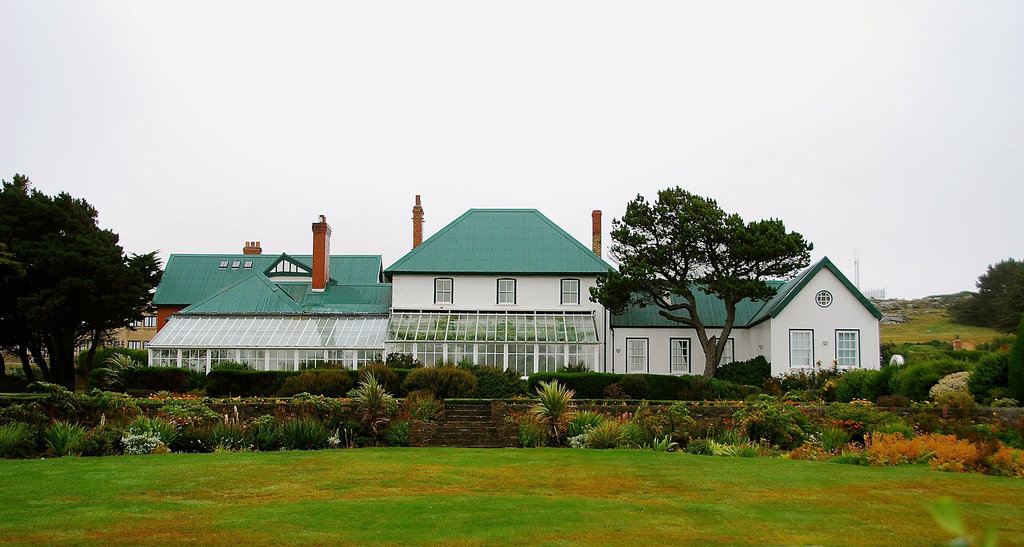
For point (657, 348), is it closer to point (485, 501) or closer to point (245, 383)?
point (245, 383)

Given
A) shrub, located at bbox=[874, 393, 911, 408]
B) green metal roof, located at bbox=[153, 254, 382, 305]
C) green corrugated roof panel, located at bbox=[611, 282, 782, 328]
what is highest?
green metal roof, located at bbox=[153, 254, 382, 305]

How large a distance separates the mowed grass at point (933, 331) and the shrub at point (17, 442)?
2120 inches

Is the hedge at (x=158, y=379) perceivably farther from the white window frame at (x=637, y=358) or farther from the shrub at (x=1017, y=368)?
the shrub at (x=1017, y=368)

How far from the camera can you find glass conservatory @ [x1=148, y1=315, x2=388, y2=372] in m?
32.4

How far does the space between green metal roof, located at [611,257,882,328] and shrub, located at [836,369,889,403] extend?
599 centimetres

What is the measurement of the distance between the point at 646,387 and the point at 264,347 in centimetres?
1526

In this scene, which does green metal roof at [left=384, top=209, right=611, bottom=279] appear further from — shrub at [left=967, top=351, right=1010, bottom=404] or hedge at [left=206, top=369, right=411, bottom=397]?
shrub at [left=967, top=351, right=1010, bottom=404]

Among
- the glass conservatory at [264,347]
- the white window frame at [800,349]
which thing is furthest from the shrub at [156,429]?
the white window frame at [800,349]

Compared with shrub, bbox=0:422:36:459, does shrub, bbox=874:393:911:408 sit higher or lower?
higher

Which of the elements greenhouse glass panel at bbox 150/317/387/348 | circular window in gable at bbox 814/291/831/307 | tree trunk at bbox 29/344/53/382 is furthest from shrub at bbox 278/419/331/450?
tree trunk at bbox 29/344/53/382

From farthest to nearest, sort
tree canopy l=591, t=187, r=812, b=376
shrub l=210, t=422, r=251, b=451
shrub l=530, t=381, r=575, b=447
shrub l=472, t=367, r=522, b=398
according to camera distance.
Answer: tree canopy l=591, t=187, r=812, b=376, shrub l=472, t=367, r=522, b=398, shrub l=530, t=381, r=575, b=447, shrub l=210, t=422, r=251, b=451

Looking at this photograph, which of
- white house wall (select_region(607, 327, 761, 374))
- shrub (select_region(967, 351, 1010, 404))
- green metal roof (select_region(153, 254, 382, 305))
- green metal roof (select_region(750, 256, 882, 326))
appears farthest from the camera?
green metal roof (select_region(153, 254, 382, 305))

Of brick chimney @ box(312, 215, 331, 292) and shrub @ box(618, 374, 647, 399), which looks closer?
shrub @ box(618, 374, 647, 399)

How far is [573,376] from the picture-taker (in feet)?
88.4
